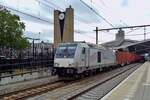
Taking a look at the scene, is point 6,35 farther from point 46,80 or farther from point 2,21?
point 46,80

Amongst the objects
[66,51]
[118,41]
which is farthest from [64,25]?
[118,41]

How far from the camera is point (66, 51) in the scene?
87.5 ft

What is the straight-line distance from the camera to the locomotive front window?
26234 millimetres

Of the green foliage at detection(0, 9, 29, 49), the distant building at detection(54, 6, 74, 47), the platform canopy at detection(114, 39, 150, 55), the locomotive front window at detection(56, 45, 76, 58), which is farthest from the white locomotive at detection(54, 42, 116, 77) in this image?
the platform canopy at detection(114, 39, 150, 55)

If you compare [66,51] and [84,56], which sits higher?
[66,51]

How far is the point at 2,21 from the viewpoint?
42.5 meters

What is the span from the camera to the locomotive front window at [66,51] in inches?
1033

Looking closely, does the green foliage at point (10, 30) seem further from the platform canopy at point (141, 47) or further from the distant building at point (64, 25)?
the platform canopy at point (141, 47)

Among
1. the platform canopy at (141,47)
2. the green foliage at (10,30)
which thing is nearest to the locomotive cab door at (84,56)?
the green foliage at (10,30)

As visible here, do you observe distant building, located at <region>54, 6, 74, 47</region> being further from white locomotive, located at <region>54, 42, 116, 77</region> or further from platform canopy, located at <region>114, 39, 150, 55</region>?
platform canopy, located at <region>114, 39, 150, 55</region>

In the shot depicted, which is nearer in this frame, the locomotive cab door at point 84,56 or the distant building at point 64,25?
the locomotive cab door at point 84,56

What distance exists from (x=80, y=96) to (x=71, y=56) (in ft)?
30.5

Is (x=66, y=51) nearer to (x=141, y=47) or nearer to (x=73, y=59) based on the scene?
(x=73, y=59)

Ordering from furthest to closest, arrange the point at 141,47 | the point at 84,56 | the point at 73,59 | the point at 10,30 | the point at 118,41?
the point at 141,47 → the point at 118,41 → the point at 10,30 → the point at 84,56 → the point at 73,59
